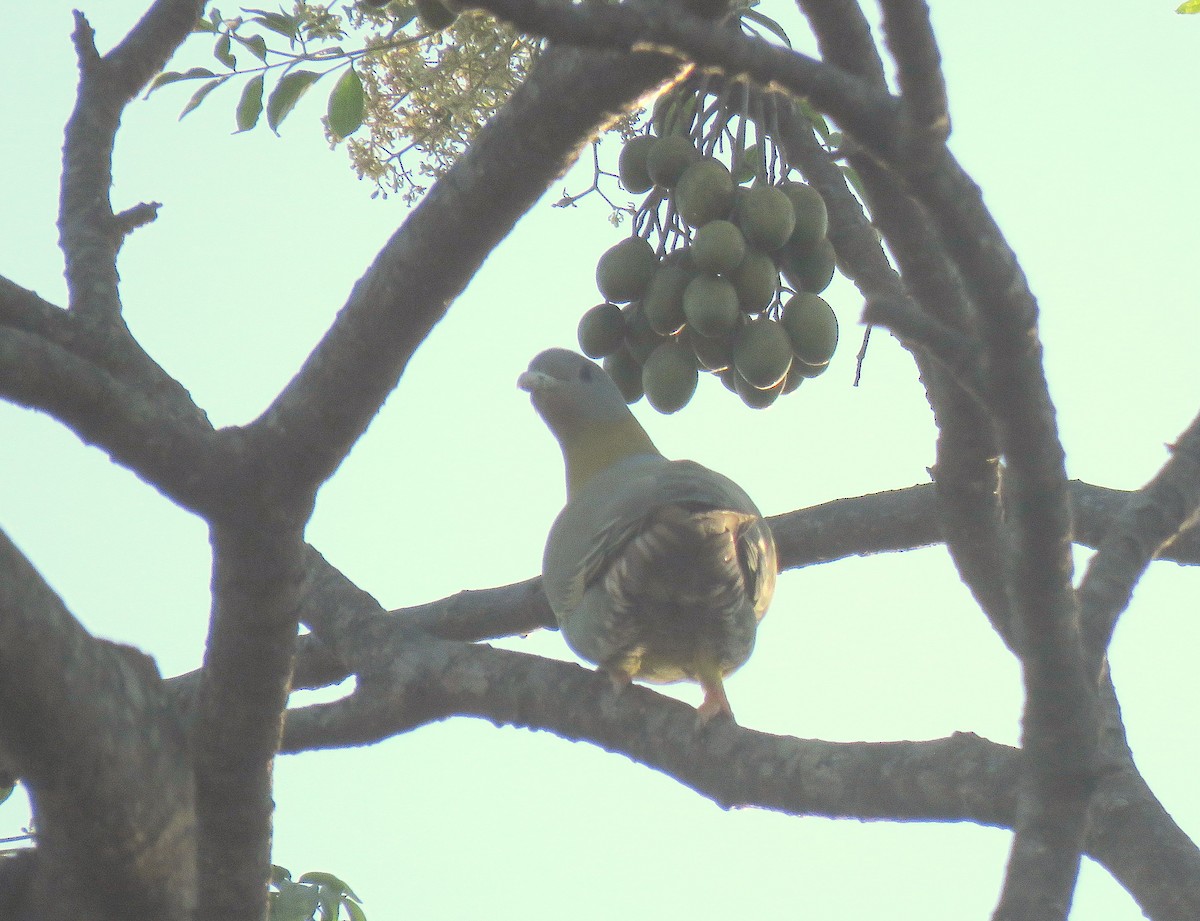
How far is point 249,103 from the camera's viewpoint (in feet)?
13.7

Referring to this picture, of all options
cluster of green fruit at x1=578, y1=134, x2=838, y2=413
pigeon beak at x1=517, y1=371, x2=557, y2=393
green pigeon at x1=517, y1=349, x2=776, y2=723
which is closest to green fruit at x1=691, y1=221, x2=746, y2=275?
cluster of green fruit at x1=578, y1=134, x2=838, y2=413

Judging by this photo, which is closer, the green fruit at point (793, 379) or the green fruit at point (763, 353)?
the green fruit at point (763, 353)

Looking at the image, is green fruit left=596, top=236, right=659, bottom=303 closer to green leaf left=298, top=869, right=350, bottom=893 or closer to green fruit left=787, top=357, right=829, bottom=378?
green fruit left=787, top=357, right=829, bottom=378

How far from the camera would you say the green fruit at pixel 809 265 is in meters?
3.32

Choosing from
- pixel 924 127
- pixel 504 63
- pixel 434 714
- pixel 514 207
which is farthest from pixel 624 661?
pixel 924 127

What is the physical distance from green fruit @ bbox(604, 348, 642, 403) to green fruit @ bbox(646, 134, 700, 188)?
480 mm

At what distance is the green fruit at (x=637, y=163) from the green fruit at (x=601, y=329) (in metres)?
0.30

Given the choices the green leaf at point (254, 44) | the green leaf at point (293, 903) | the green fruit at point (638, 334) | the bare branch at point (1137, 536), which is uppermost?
the green leaf at point (254, 44)

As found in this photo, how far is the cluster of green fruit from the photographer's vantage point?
3.10 meters

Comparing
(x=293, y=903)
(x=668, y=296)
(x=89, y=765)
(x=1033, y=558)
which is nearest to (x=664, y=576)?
(x=668, y=296)

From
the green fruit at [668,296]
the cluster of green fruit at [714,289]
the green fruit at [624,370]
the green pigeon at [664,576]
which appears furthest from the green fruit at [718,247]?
the green pigeon at [664,576]

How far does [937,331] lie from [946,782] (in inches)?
39.2

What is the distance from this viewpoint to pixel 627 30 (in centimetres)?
162

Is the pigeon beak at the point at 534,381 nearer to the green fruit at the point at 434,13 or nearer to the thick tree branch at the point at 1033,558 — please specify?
the green fruit at the point at 434,13
